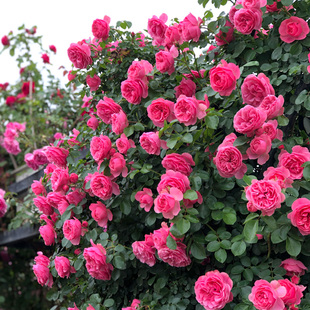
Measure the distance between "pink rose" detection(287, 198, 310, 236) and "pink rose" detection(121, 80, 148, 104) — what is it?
70cm

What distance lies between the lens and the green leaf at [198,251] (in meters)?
1.38

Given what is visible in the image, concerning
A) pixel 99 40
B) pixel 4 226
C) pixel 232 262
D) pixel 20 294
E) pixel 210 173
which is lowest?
pixel 20 294

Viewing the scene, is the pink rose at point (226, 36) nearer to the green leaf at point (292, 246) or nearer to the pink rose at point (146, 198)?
the pink rose at point (146, 198)

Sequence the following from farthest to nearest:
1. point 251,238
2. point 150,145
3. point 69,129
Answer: point 69,129
point 150,145
point 251,238

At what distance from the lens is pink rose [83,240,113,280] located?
4.97ft

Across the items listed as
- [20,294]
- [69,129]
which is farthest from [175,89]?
[20,294]

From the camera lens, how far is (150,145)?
4.88 feet

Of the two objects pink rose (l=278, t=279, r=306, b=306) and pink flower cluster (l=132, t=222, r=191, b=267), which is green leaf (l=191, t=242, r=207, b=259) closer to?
pink flower cluster (l=132, t=222, r=191, b=267)

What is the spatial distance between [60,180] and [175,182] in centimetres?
60

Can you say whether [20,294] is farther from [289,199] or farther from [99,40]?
[289,199]

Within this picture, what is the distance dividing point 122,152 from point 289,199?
62 centimetres

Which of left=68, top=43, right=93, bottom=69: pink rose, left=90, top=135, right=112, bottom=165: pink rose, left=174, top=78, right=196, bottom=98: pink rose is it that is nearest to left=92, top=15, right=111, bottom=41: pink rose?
left=68, top=43, right=93, bottom=69: pink rose

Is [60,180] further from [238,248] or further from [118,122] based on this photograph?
[238,248]

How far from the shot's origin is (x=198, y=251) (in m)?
1.39
